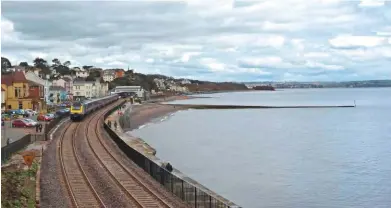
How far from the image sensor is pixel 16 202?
→ 46.4 feet

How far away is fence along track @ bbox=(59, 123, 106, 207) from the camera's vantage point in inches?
849

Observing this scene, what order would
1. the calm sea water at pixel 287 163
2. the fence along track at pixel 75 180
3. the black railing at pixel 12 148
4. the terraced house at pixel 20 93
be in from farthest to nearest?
the terraced house at pixel 20 93 → the calm sea water at pixel 287 163 → the black railing at pixel 12 148 → the fence along track at pixel 75 180

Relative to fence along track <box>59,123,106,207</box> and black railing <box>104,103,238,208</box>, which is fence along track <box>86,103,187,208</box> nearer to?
black railing <box>104,103,238,208</box>

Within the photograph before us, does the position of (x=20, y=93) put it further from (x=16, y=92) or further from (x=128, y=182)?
(x=128, y=182)

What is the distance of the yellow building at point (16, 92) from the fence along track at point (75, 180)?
148ft

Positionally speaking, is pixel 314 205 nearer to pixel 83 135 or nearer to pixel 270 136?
pixel 83 135

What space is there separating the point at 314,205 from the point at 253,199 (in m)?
3.52

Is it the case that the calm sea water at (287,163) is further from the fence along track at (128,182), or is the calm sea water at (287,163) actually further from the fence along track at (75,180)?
the fence along track at (75,180)

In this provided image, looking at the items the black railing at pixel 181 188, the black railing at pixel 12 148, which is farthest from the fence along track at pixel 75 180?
the black railing at pixel 181 188

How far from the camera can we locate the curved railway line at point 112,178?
21.8 m

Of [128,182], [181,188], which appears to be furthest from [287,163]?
[181,188]

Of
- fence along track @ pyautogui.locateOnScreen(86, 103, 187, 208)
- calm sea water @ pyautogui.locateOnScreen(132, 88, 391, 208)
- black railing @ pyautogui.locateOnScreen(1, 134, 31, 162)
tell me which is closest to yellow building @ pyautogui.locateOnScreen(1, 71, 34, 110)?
calm sea water @ pyautogui.locateOnScreen(132, 88, 391, 208)

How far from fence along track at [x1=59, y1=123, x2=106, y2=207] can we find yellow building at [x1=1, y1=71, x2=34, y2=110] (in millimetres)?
44964

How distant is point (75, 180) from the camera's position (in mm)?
26406
